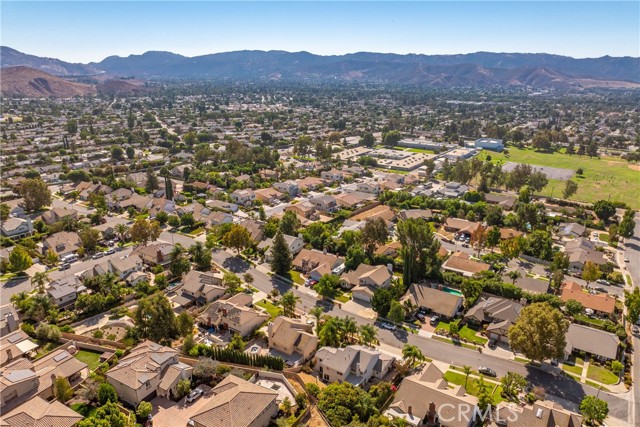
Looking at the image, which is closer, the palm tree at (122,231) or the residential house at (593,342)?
the residential house at (593,342)

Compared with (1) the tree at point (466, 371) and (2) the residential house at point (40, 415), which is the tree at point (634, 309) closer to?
(1) the tree at point (466, 371)

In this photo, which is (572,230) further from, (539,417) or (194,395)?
(194,395)

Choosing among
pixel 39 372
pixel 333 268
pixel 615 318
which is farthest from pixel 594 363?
pixel 39 372

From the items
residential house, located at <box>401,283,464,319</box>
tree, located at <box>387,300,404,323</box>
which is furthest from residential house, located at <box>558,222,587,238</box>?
tree, located at <box>387,300,404,323</box>

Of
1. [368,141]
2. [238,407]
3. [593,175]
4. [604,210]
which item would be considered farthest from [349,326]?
[368,141]

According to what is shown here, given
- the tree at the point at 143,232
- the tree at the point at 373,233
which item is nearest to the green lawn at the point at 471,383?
the tree at the point at 373,233
